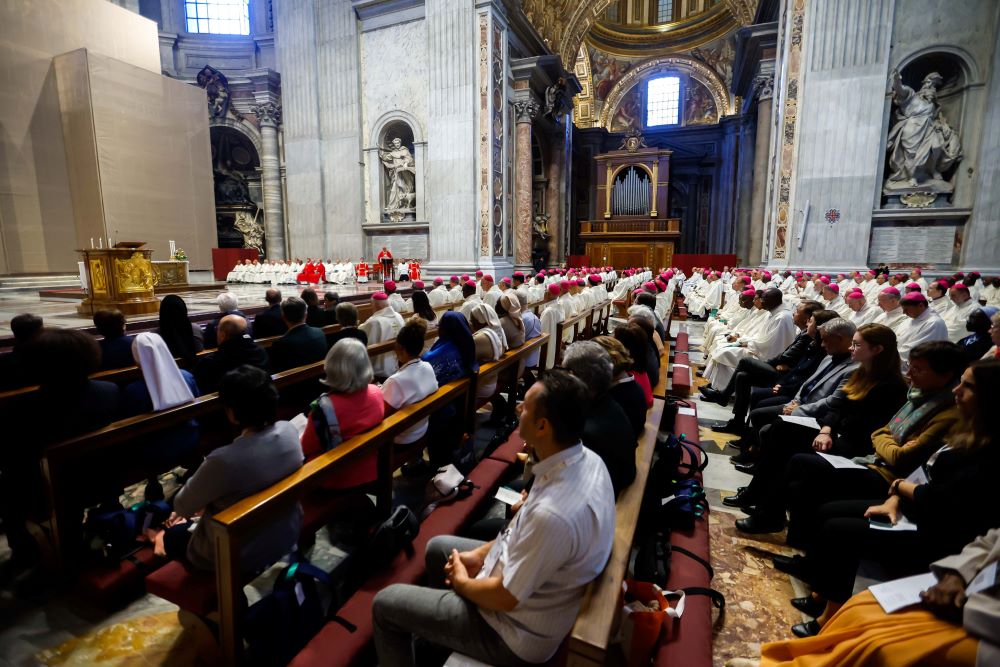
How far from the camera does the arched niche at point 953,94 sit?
958 centimetres

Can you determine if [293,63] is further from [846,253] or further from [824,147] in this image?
[846,253]

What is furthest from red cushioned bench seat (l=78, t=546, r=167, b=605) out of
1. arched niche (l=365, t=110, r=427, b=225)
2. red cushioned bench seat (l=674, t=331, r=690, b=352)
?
arched niche (l=365, t=110, r=427, b=225)

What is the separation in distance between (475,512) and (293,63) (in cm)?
A: 1620

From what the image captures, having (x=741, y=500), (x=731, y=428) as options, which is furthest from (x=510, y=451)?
(x=731, y=428)

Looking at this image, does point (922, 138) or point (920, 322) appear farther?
point (922, 138)

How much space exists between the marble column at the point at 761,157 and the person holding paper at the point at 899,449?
12.0 metres

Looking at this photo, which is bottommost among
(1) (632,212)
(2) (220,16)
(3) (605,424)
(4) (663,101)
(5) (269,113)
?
(3) (605,424)

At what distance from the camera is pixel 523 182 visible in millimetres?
14656

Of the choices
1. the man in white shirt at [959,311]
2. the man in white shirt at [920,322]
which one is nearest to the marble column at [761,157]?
the man in white shirt at [959,311]

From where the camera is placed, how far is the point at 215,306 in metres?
7.21

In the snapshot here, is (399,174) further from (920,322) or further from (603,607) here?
(603,607)

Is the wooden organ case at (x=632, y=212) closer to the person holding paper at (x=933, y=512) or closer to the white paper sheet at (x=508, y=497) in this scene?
the person holding paper at (x=933, y=512)

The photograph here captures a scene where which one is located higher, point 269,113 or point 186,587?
point 269,113

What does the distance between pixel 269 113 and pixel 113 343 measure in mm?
16135
